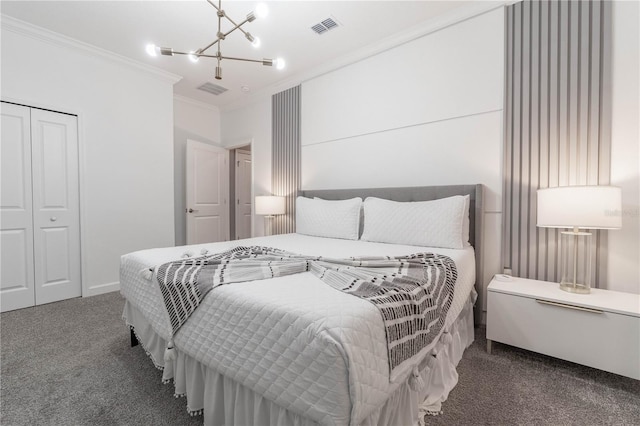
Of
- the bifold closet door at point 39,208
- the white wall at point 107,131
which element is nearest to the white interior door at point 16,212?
the bifold closet door at point 39,208

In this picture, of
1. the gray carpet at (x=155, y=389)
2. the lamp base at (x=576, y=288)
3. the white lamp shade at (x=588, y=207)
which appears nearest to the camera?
the gray carpet at (x=155, y=389)

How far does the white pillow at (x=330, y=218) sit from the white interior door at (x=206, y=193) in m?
2.06

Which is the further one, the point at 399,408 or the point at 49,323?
the point at 49,323

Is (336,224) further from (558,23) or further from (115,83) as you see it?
(115,83)

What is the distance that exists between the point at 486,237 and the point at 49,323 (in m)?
3.82

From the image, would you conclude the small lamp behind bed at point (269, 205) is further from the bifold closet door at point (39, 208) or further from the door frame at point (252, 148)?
the bifold closet door at point (39, 208)

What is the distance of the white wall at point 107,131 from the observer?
2.82 m

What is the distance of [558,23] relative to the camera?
2115mm

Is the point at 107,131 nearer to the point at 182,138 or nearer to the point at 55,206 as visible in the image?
the point at 55,206

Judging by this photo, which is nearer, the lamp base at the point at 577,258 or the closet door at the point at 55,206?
the lamp base at the point at 577,258

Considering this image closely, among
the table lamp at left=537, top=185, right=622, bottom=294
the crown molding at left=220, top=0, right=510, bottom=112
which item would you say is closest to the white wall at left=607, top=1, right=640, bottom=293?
the table lamp at left=537, top=185, right=622, bottom=294

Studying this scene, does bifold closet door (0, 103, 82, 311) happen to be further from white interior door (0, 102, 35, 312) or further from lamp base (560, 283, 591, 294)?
lamp base (560, 283, 591, 294)

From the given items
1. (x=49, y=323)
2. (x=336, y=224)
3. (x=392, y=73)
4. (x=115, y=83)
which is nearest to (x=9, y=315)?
(x=49, y=323)

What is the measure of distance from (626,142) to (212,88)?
14.9ft
